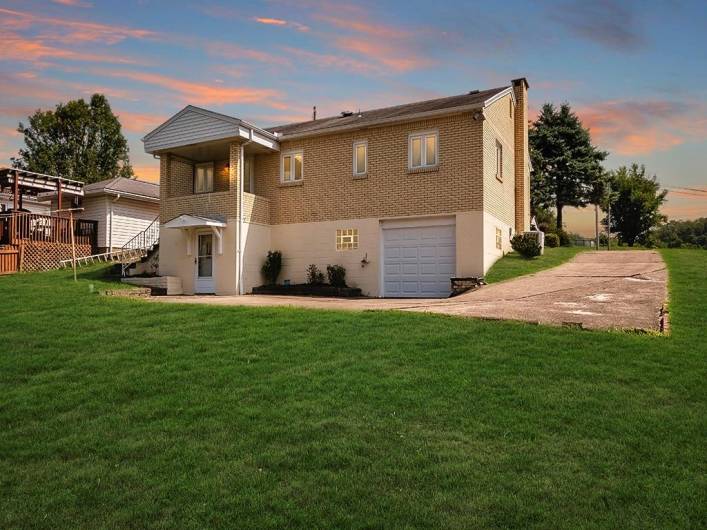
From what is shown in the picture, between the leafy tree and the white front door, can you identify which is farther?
the leafy tree

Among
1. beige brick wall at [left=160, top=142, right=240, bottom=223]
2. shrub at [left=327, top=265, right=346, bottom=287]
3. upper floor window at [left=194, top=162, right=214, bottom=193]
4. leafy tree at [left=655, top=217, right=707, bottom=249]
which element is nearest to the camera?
shrub at [left=327, top=265, right=346, bottom=287]

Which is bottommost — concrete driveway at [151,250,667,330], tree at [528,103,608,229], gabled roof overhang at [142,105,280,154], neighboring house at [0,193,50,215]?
concrete driveway at [151,250,667,330]

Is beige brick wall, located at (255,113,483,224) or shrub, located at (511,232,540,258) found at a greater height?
beige brick wall, located at (255,113,483,224)

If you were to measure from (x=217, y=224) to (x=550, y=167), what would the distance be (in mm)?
27856

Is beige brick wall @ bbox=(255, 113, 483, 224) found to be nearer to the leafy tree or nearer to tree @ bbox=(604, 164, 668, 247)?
tree @ bbox=(604, 164, 668, 247)

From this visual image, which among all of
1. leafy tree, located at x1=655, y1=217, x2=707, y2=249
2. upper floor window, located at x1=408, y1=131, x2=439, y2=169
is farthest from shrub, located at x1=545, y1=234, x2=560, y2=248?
leafy tree, located at x1=655, y1=217, x2=707, y2=249

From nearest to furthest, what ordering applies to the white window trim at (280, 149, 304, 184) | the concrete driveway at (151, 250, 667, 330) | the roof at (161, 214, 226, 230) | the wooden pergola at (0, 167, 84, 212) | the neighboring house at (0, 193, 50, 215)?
the concrete driveway at (151, 250, 667, 330) < the roof at (161, 214, 226, 230) < the white window trim at (280, 149, 304, 184) < the wooden pergola at (0, 167, 84, 212) < the neighboring house at (0, 193, 50, 215)

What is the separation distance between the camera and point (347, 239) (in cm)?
1820

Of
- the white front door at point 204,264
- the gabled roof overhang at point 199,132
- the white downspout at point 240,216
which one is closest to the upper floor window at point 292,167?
the gabled roof overhang at point 199,132

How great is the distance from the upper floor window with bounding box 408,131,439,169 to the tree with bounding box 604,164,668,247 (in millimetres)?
39138

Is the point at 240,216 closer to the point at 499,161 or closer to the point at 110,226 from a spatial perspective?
the point at 499,161

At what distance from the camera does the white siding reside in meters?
27.2

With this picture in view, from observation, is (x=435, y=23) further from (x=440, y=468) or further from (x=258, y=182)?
(x=440, y=468)

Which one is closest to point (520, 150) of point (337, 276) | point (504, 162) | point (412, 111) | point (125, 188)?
point (504, 162)
